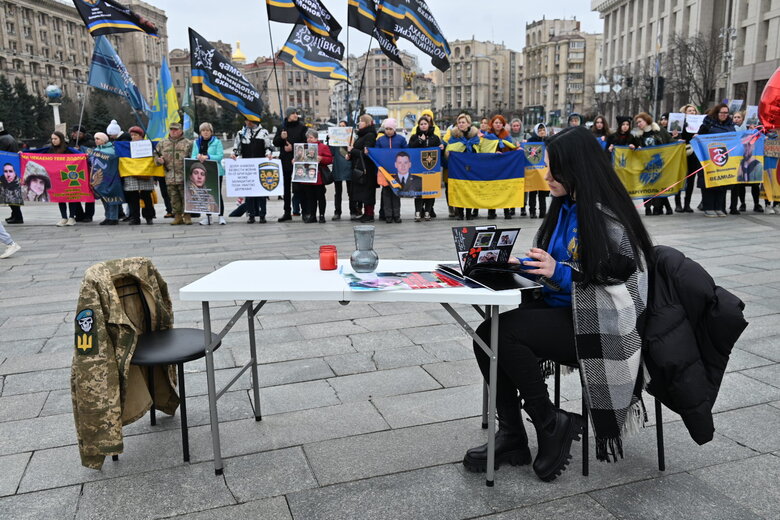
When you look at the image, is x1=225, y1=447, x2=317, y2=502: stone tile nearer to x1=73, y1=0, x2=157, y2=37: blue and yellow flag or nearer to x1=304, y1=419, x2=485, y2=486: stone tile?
x1=304, y1=419, x2=485, y2=486: stone tile

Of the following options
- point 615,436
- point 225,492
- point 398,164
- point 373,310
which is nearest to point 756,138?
point 398,164

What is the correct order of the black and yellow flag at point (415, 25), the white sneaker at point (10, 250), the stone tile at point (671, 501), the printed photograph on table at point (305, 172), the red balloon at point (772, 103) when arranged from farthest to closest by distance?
the printed photograph on table at point (305, 172) < the black and yellow flag at point (415, 25) < the white sneaker at point (10, 250) < the red balloon at point (772, 103) < the stone tile at point (671, 501)

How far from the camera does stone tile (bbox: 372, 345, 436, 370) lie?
4.31 meters

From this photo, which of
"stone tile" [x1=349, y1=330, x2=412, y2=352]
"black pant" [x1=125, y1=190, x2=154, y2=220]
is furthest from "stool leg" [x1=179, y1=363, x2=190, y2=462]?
"black pant" [x1=125, y1=190, x2=154, y2=220]

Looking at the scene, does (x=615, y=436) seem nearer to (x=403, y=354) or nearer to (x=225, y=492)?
(x=225, y=492)

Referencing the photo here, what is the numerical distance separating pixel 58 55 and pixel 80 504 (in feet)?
376

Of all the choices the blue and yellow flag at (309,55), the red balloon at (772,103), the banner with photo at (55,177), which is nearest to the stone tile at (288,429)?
the red balloon at (772,103)

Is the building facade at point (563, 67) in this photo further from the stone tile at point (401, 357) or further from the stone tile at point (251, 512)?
the stone tile at point (251, 512)

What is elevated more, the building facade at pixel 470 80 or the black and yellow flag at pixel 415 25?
the building facade at pixel 470 80

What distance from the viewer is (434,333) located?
16.4 feet

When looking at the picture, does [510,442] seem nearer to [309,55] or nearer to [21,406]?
[21,406]

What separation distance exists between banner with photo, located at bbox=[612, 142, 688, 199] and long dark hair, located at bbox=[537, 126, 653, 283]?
9.85 metres

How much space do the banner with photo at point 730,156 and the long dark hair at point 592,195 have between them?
32.5ft

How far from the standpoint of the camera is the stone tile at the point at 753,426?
311cm
